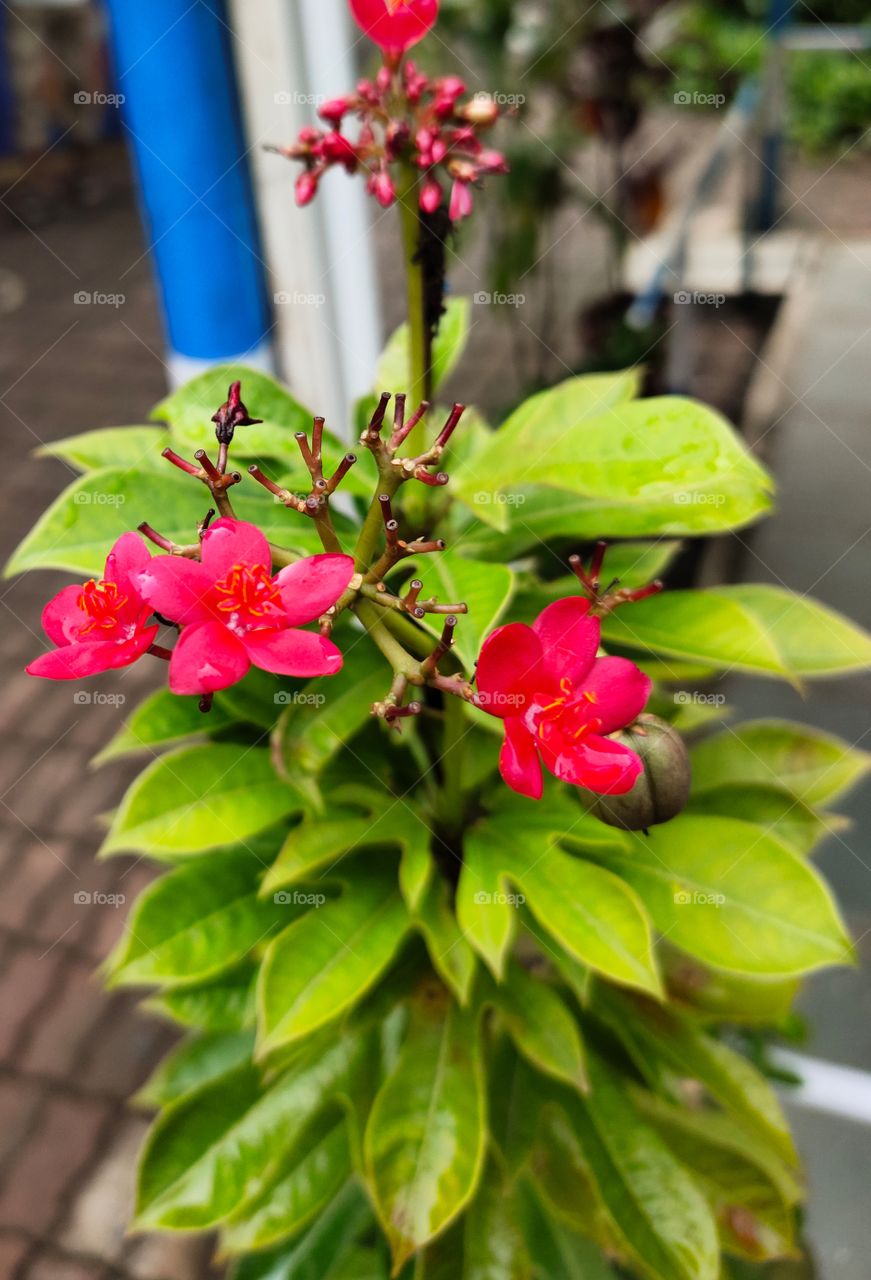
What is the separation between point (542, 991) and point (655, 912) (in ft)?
0.55

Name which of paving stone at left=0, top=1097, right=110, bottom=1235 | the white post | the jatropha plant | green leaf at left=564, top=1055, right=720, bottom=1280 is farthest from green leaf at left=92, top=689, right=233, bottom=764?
paving stone at left=0, top=1097, right=110, bottom=1235

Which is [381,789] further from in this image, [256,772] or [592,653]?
[592,653]

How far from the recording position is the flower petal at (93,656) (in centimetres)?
63

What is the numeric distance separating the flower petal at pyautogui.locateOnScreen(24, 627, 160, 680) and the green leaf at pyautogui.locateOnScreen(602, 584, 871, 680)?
50 centimetres

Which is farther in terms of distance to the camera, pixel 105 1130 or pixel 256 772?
pixel 105 1130

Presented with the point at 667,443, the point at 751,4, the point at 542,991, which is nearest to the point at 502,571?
the point at 667,443

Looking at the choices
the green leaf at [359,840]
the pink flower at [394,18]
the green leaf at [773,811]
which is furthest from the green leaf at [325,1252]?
the pink flower at [394,18]

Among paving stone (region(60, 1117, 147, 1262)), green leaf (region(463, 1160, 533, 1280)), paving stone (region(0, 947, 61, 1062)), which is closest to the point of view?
green leaf (region(463, 1160, 533, 1280))

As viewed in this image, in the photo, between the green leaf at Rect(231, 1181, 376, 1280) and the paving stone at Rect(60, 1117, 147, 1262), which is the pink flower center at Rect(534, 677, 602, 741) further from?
the paving stone at Rect(60, 1117, 147, 1262)

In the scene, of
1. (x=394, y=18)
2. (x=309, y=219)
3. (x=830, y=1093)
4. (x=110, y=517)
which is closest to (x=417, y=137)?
(x=394, y=18)

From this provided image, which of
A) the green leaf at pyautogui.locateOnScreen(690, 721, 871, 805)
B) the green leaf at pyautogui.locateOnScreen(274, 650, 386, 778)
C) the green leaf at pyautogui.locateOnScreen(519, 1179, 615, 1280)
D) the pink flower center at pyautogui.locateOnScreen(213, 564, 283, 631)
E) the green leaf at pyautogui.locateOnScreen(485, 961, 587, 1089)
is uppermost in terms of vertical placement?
the pink flower center at pyautogui.locateOnScreen(213, 564, 283, 631)

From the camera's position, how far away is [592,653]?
65 cm

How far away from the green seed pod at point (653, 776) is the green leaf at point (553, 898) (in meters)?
0.21

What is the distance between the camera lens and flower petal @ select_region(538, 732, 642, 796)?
63 cm
